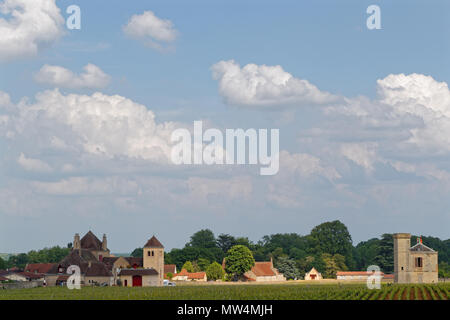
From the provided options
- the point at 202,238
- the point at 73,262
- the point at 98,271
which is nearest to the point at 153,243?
the point at 98,271

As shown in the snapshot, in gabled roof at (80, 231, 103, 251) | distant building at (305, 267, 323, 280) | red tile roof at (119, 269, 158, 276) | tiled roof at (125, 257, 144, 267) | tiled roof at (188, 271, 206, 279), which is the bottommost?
distant building at (305, 267, 323, 280)

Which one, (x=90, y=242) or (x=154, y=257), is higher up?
(x=90, y=242)

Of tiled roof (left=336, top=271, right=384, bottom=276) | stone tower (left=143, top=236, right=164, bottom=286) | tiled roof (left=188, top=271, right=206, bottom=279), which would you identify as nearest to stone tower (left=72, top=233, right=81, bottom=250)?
stone tower (left=143, top=236, right=164, bottom=286)

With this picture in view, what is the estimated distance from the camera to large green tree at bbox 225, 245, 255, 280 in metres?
116

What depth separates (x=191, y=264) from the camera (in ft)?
426

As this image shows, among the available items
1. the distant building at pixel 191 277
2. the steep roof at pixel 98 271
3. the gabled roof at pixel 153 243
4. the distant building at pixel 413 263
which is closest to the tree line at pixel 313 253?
the distant building at pixel 191 277

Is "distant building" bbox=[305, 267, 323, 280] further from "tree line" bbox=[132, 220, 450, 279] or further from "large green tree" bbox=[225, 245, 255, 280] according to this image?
"large green tree" bbox=[225, 245, 255, 280]

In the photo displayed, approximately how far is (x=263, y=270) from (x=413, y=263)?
34.2 metres

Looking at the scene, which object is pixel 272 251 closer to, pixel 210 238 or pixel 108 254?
pixel 210 238

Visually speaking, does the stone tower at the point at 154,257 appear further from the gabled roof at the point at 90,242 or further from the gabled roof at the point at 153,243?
the gabled roof at the point at 90,242

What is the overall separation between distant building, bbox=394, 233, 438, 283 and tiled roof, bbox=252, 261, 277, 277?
30.0m

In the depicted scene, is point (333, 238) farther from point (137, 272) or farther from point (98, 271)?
point (98, 271)

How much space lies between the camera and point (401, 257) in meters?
94.1
